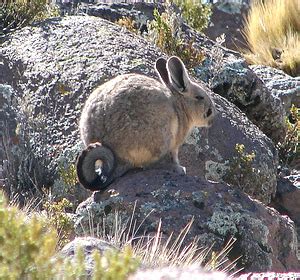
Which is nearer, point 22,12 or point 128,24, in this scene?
point 128,24

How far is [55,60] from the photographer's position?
32.1 ft

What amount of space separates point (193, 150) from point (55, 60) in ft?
5.77

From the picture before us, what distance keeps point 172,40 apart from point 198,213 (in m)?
5.00

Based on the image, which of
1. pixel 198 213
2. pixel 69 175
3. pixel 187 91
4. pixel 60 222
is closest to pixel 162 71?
pixel 187 91

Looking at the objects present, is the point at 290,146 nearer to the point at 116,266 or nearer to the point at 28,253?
the point at 28,253

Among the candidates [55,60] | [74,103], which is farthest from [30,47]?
[74,103]

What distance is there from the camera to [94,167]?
24.4 feet

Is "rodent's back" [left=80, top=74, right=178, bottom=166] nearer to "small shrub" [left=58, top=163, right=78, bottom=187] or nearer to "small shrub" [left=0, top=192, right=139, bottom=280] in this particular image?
"small shrub" [left=58, top=163, right=78, bottom=187]

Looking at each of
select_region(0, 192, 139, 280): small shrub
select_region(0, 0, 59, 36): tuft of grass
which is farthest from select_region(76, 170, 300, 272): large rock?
select_region(0, 0, 59, 36): tuft of grass

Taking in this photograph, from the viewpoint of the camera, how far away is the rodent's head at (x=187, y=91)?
322 inches

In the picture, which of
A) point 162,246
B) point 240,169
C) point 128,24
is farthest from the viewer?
point 128,24

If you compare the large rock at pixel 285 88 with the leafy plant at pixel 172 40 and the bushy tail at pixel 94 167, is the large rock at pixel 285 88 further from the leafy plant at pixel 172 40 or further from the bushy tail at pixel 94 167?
the bushy tail at pixel 94 167

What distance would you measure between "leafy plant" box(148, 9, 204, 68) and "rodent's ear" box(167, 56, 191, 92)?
3.16 m

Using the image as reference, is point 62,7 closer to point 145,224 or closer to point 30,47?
point 30,47
